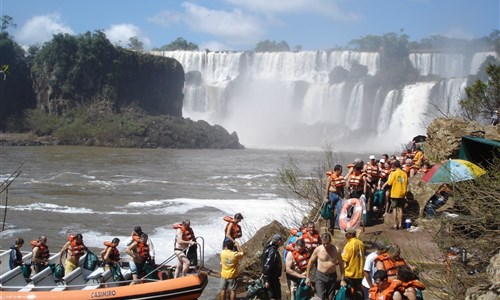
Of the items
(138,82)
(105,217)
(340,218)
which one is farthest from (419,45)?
(340,218)

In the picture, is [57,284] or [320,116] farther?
[320,116]

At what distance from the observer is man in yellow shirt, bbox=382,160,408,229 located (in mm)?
9586

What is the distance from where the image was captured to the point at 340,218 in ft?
29.6

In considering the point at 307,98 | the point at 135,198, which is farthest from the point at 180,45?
the point at 135,198

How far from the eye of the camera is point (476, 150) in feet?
32.7

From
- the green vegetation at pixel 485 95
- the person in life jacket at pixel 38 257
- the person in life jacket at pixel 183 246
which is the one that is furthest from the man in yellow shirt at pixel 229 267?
the green vegetation at pixel 485 95

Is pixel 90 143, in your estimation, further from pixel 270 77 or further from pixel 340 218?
pixel 340 218

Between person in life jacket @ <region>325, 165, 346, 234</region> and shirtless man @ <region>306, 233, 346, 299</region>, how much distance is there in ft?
8.18

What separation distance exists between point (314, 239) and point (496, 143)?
3.91 metres

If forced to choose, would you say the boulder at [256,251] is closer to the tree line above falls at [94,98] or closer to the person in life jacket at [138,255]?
the person in life jacket at [138,255]

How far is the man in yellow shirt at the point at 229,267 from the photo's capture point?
792cm

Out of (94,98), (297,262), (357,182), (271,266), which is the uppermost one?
(94,98)

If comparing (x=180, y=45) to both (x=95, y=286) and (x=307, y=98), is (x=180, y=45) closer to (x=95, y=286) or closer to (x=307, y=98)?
(x=307, y=98)

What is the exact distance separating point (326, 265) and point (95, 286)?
140 inches
